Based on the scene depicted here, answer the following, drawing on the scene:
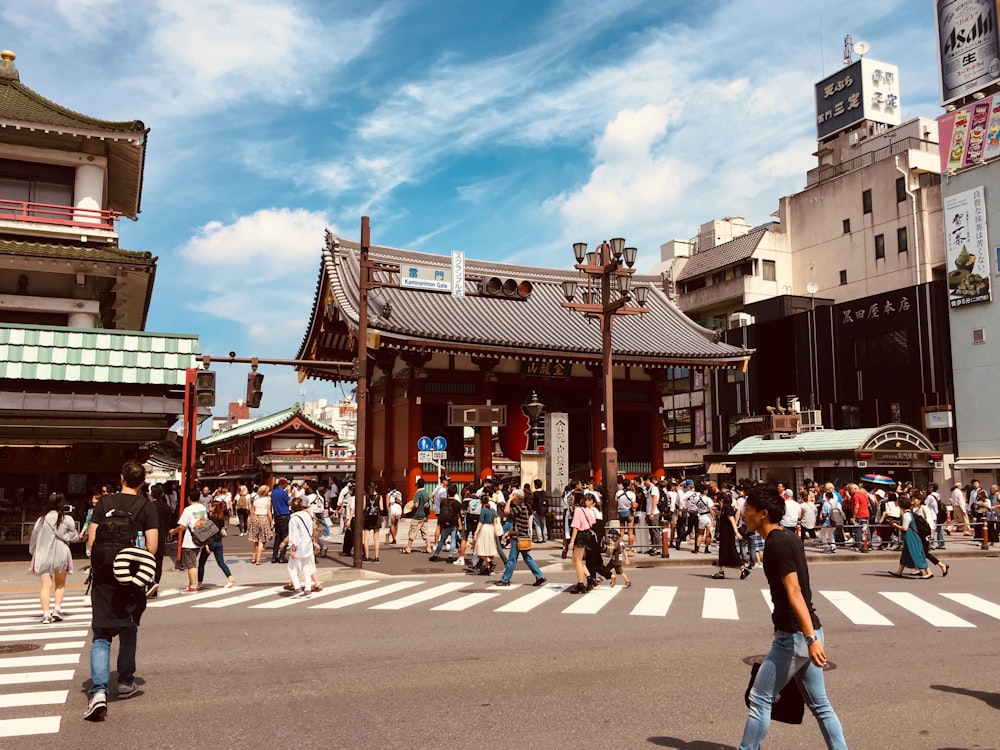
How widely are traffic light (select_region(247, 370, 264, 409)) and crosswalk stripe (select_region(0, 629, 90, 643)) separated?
8.44 metres

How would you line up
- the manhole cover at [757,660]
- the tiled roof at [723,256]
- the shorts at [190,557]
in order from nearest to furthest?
the manhole cover at [757,660]
the shorts at [190,557]
the tiled roof at [723,256]

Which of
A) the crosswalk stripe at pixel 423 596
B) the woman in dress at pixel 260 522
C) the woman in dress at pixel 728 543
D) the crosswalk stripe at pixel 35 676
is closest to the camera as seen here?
the crosswalk stripe at pixel 35 676

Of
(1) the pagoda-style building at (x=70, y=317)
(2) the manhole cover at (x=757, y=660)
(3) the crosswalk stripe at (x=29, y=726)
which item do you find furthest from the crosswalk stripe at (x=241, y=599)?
(2) the manhole cover at (x=757, y=660)

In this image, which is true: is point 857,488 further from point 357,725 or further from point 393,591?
point 357,725

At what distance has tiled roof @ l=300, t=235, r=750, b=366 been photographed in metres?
28.4

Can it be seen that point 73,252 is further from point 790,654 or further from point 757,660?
point 790,654

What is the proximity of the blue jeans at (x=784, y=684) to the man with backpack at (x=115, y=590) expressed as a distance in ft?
16.4

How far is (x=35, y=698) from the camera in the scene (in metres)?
7.20

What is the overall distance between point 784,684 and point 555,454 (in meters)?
19.3

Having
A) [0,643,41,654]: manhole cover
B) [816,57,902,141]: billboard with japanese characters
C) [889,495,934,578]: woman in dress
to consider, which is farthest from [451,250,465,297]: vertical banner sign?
[816,57,902,141]: billboard with japanese characters

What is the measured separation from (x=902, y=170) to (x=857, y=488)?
36.8m

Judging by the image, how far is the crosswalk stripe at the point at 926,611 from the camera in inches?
434

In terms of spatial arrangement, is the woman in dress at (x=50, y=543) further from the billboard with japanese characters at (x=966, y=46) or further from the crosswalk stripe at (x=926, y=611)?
the billboard with japanese characters at (x=966, y=46)

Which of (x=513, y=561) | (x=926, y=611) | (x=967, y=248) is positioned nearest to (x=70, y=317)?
(x=513, y=561)
